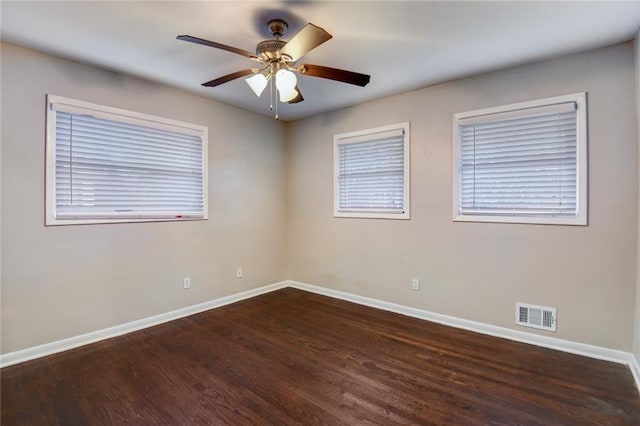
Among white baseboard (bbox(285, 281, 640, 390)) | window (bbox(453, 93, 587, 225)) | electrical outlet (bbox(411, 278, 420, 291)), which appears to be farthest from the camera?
electrical outlet (bbox(411, 278, 420, 291))

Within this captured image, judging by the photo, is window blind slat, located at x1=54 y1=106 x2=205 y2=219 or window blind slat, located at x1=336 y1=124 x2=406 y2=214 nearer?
window blind slat, located at x1=54 y1=106 x2=205 y2=219

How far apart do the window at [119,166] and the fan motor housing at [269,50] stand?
1710 millimetres

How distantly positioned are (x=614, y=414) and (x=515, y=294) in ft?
3.68

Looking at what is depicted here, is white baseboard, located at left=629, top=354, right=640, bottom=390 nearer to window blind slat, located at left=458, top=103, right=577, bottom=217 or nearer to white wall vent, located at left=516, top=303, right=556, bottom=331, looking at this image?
white wall vent, located at left=516, top=303, right=556, bottom=331

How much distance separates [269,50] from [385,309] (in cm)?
301

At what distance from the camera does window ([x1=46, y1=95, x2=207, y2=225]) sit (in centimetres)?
266

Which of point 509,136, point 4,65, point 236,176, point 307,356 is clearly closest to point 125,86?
point 4,65

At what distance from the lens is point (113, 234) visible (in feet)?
9.73

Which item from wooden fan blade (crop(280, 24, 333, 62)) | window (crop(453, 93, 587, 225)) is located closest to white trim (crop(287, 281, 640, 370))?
window (crop(453, 93, 587, 225))

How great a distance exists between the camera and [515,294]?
2.87m

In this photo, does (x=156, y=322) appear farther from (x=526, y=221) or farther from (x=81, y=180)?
(x=526, y=221)

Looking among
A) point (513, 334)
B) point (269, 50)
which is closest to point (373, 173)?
point (269, 50)

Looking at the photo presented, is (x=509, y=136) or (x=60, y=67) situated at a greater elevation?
(x=60, y=67)

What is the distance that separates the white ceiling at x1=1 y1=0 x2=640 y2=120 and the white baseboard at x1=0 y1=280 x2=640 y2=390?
2.43m
